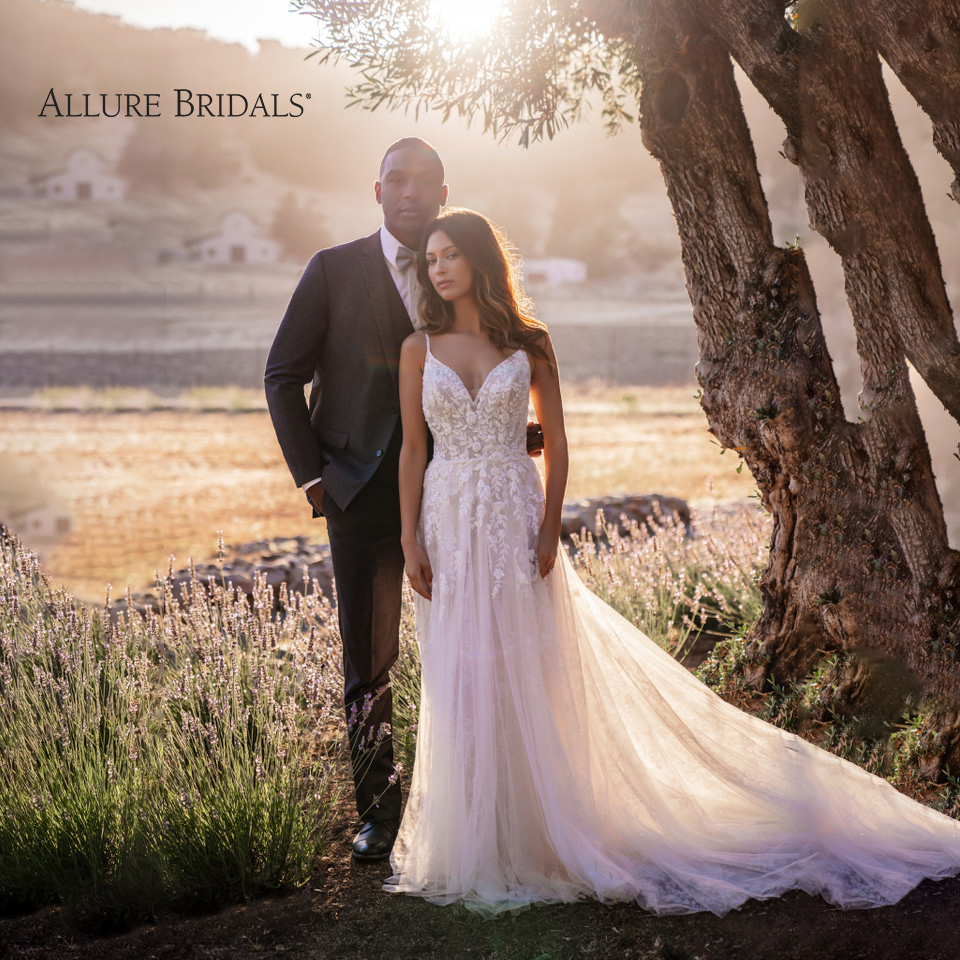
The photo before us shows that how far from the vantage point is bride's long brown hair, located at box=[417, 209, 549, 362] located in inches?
129

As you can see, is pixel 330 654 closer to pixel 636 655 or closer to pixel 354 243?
pixel 636 655

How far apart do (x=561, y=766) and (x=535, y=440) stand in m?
1.17

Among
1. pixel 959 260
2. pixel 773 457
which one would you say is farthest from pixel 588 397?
pixel 773 457

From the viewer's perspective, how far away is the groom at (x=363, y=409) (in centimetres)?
361

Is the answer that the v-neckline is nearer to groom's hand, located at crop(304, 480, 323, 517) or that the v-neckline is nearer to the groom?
the groom

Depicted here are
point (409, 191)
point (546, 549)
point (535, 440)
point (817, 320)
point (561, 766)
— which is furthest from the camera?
point (817, 320)

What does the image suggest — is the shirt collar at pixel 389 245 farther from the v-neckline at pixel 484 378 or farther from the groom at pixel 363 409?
the v-neckline at pixel 484 378

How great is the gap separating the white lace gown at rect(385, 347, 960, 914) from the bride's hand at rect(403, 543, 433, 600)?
0.05 m

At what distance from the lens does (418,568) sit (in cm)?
337

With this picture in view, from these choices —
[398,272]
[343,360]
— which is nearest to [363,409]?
[343,360]

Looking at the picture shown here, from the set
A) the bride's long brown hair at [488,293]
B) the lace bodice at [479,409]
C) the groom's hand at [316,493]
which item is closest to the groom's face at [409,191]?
the bride's long brown hair at [488,293]

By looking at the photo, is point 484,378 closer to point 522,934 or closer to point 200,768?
point 200,768

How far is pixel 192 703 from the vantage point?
3.51 m

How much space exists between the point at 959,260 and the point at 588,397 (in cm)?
2295
